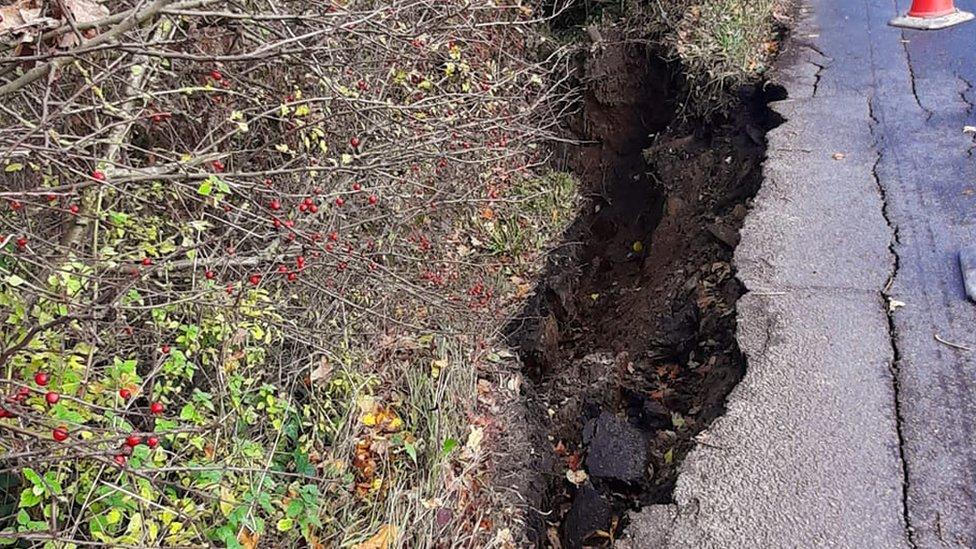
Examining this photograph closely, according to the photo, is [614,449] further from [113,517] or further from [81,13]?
[81,13]

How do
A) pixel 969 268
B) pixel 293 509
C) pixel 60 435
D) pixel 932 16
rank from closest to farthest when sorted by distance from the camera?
1. pixel 60 435
2. pixel 293 509
3. pixel 969 268
4. pixel 932 16

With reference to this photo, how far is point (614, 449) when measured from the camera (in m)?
2.99

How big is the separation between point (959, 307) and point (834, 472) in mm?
1141

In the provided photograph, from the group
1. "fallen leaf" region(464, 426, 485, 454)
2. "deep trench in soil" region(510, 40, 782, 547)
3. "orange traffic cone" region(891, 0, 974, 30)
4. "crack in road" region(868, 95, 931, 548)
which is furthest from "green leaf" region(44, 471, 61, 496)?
"orange traffic cone" region(891, 0, 974, 30)

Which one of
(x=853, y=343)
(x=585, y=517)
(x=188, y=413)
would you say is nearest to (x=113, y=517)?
(x=188, y=413)

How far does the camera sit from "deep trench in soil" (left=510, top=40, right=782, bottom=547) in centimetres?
289

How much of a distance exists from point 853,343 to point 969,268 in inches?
30.0

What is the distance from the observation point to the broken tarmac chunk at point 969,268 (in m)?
3.05

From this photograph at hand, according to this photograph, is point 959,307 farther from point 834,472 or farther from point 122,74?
point 122,74

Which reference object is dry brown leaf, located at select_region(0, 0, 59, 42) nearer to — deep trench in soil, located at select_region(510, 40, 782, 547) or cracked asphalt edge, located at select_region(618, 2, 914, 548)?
cracked asphalt edge, located at select_region(618, 2, 914, 548)

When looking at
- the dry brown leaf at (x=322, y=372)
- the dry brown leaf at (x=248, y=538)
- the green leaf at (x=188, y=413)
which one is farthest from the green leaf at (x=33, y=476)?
the dry brown leaf at (x=322, y=372)

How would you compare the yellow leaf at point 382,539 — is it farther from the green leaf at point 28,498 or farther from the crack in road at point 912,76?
the crack in road at point 912,76

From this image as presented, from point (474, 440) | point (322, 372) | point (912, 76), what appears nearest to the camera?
point (322, 372)

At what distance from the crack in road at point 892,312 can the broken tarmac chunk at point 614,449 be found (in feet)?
2.89
